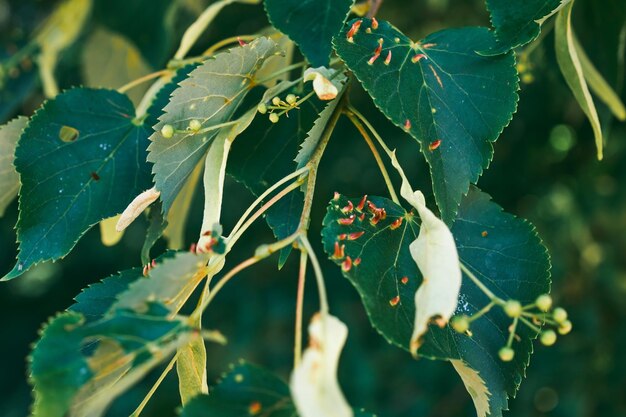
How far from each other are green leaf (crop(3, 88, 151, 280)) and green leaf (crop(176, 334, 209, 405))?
18 cm

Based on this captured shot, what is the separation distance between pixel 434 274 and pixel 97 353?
238mm

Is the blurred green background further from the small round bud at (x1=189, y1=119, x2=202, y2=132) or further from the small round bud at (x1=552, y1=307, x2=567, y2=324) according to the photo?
the small round bud at (x1=552, y1=307, x2=567, y2=324)

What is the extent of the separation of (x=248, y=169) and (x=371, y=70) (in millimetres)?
179

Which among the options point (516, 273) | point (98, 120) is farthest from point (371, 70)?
point (98, 120)

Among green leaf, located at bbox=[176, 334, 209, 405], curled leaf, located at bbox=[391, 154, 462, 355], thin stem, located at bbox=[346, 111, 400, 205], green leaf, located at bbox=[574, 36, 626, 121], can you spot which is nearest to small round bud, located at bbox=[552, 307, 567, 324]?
curled leaf, located at bbox=[391, 154, 462, 355]

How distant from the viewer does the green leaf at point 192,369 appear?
0.62 metres

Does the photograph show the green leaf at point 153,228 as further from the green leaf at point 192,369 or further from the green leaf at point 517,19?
the green leaf at point 517,19

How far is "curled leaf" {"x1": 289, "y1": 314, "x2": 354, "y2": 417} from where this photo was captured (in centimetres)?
44

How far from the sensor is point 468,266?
69cm

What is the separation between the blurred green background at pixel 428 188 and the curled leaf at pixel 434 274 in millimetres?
1175

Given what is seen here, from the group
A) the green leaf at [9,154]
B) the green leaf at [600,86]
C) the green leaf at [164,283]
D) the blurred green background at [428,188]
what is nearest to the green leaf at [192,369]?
the green leaf at [164,283]

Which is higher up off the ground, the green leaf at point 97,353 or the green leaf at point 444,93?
the green leaf at point 444,93

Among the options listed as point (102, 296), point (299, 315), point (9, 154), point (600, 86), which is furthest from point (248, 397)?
point (600, 86)

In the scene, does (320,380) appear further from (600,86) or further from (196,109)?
(600,86)
